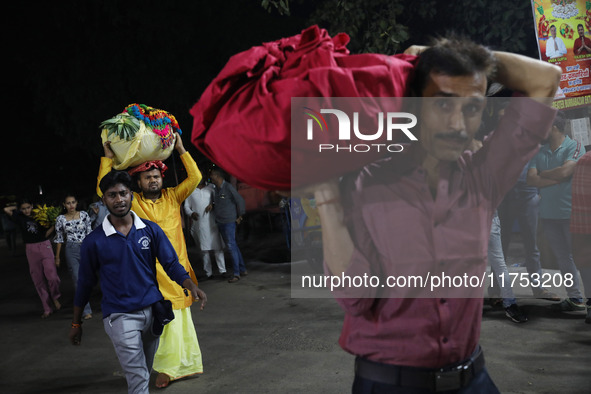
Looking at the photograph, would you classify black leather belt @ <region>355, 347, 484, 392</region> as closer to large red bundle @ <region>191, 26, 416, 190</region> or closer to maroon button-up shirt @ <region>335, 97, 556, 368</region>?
maroon button-up shirt @ <region>335, 97, 556, 368</region>

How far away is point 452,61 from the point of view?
169 centimetres

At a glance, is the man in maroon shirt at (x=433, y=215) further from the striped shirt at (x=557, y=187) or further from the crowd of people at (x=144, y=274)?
the striped shirt at (x=557, y=187)

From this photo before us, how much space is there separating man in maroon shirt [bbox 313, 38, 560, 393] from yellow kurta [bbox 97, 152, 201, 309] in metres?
3.25

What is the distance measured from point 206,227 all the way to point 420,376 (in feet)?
27.6

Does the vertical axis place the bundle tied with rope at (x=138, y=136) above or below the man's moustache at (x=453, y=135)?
above

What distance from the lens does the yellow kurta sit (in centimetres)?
490

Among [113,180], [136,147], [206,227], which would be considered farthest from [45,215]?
[113,180]

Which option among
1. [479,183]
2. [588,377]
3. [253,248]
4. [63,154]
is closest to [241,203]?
[253,248]

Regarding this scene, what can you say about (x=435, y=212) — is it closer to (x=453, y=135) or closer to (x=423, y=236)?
(x=423, y=236)

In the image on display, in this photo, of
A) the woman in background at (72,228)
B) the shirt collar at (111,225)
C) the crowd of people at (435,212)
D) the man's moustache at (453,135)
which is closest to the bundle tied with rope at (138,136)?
→ the shirt collar at (111,225)

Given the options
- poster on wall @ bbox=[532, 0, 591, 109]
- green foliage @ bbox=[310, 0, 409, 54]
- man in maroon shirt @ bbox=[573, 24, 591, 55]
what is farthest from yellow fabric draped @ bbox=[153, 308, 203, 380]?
man in maroon shirt @ bbox=[573, 24, 591, 55]

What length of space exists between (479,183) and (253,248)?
37.6 ft

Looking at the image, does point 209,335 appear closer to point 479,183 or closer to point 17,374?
point 17,374

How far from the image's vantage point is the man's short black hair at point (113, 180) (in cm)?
402
